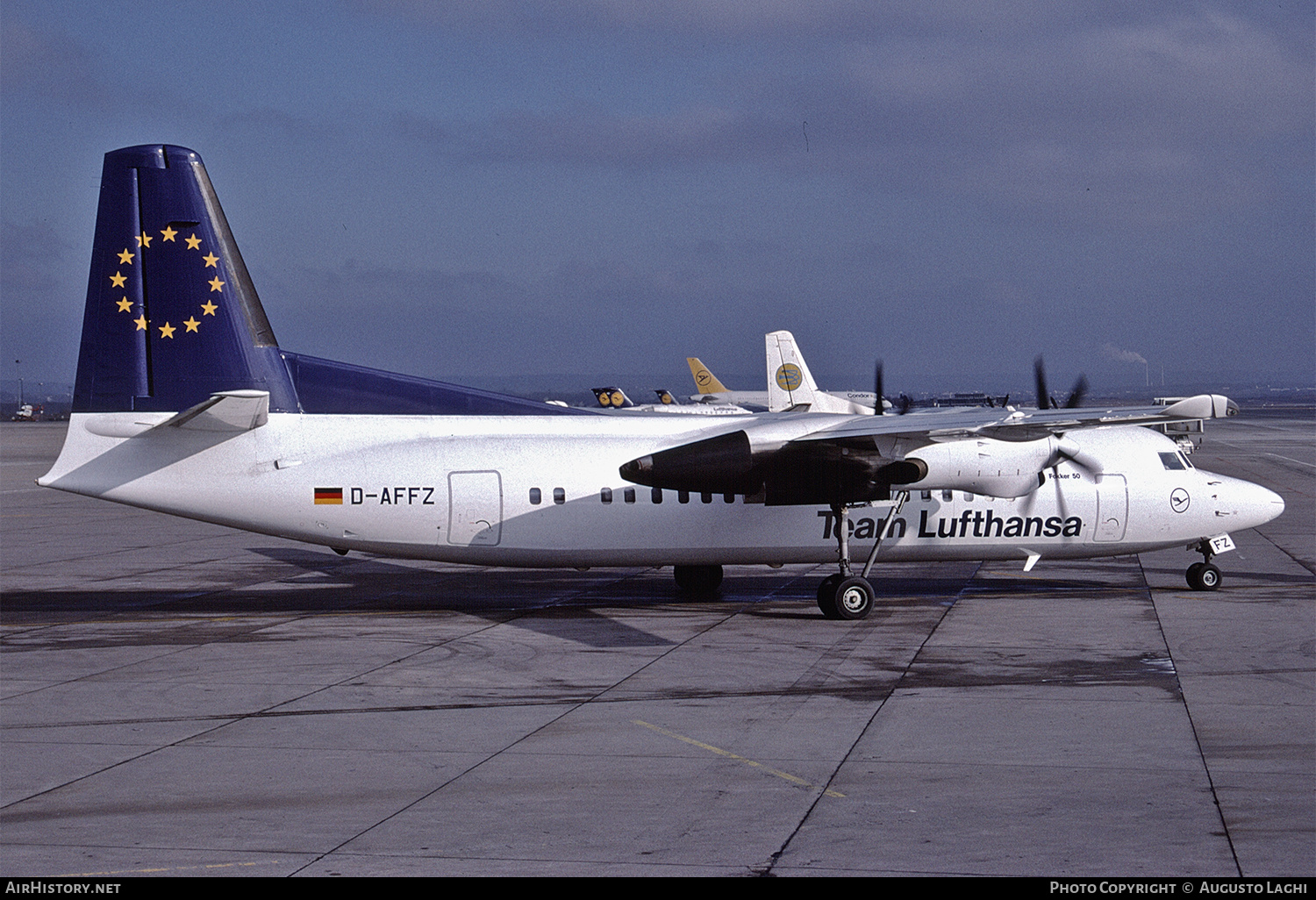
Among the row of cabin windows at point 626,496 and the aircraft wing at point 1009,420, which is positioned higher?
the aircraft wing at point 1009,420

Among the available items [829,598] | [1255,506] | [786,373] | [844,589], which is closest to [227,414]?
[829,598]

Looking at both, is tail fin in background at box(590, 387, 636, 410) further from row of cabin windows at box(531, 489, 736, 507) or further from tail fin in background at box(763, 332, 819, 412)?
row of cabin windows at box(531, 489, 736, 507)

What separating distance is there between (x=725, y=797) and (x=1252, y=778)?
4.59 meters

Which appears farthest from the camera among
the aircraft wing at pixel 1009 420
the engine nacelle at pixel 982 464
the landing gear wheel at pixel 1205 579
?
the landing gear wheel at pixel 1205 579

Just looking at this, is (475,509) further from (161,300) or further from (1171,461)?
(1171,461)

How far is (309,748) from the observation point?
1193cm

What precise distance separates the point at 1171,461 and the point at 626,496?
9926 millimetres

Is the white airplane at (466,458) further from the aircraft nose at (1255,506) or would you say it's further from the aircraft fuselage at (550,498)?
the aircraft nose at (1255,506)

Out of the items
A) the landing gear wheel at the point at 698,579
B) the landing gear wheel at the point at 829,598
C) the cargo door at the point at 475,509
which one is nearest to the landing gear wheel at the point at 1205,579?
the landing gear wheel at the point at 829,598

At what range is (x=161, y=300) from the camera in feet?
62.2

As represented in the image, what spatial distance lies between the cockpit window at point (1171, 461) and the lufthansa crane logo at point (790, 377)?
51.5 meters

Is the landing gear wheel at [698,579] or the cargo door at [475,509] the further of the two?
the landing gear wheel at [698,579]

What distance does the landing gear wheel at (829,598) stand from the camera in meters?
19.5

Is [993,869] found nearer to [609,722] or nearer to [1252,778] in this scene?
[1252,778]
